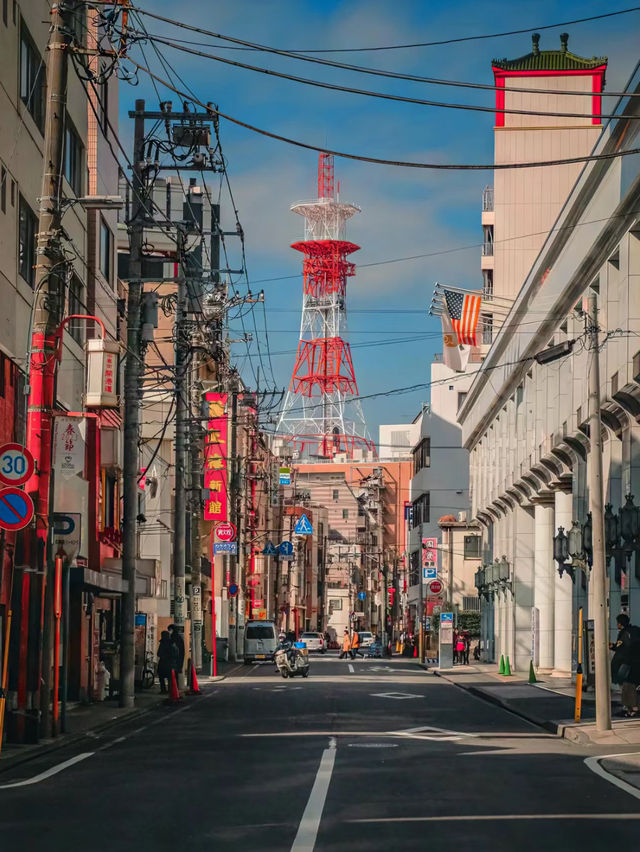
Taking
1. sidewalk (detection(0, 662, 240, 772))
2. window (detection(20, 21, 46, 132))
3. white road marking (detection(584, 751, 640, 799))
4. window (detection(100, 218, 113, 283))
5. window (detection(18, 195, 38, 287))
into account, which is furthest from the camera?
window (detection(100, 218, 113, 283))

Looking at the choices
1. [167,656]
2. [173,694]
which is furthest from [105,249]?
[173,694]

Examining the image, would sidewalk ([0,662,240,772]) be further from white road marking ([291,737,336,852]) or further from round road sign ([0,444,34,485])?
white road marking ([291,737,336,852])

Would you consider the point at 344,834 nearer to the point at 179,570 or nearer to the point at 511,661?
the point at 179,570

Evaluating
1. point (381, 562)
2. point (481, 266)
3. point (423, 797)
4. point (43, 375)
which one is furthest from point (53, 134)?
point (381, 562)

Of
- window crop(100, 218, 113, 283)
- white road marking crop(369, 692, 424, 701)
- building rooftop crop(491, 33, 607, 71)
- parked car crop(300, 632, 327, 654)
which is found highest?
building rooftop crop(491, 33, 607, 71)

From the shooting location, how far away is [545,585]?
5353cm

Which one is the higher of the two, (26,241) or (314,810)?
(26,241)

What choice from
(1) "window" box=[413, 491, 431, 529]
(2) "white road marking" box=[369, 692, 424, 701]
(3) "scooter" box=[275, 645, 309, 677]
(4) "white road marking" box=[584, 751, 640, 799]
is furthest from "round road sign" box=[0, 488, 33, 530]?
(1) "window" box=[413, 491, 431, 529]

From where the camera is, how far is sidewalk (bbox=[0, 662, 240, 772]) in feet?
63.1

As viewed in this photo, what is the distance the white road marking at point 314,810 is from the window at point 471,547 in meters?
77.3

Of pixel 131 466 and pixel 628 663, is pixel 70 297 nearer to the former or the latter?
pixel 131 466

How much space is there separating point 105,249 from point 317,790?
1087 inches

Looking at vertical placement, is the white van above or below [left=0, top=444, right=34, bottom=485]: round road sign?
below

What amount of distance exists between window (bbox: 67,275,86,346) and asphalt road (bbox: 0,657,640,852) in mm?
12574
